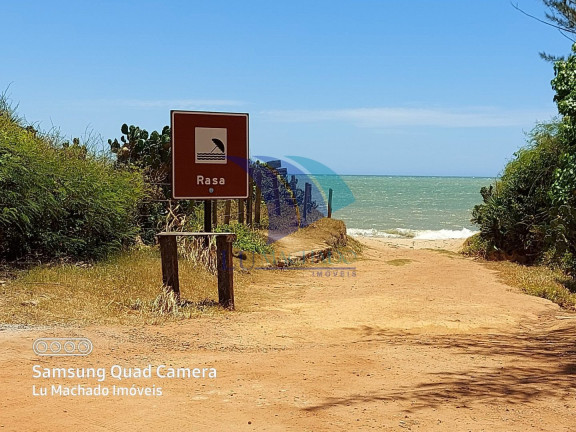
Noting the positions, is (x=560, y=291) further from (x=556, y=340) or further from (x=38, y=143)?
(x=38, y=143)

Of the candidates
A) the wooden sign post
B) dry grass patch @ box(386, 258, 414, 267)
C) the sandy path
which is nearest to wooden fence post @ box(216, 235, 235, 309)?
the wooden sign post

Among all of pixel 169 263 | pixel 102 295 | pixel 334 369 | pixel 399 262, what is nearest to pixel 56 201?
pixel 102 295

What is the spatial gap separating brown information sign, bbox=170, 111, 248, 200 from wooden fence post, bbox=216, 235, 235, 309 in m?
0.98

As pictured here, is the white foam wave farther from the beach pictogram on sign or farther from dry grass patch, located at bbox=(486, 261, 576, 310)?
the beach pictogram on sign

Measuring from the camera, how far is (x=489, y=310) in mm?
10070

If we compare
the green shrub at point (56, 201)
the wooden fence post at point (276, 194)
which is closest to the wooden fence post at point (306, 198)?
the wooden fence post at point (276, 194)

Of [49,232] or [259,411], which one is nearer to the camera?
[259,411]

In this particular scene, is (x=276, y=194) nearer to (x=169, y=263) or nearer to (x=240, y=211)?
(x=240, y=211)

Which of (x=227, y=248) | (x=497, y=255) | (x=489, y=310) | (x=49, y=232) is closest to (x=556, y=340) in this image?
(x=489, y=310)

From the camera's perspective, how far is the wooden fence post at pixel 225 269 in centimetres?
932

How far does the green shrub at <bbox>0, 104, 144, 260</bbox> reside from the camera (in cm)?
1077

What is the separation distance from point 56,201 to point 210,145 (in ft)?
10.8

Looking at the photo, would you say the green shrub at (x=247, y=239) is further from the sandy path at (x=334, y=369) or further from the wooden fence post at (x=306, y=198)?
the wooden fence post at (x=306, y=198)

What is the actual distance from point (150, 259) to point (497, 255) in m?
11.9
